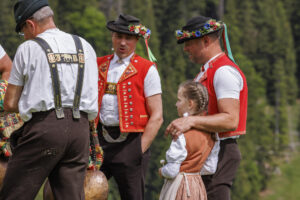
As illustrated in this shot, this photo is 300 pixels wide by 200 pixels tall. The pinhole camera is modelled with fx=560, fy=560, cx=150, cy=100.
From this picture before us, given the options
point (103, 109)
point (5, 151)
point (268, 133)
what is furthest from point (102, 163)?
point (268, 133)

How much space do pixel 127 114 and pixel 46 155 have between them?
3.40 ft

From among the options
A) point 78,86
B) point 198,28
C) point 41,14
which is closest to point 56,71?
point 78,86

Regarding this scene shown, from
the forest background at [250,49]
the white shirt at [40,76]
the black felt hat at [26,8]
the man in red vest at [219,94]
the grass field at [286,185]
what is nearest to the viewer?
the white shirt at [40,76]

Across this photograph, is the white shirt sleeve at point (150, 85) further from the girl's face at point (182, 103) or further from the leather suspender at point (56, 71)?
the leather suspender at point (56, 71)

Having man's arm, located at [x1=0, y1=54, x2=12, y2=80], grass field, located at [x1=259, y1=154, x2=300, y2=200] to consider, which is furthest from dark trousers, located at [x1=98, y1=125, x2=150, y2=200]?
grass field, located at [x1=259, y1=154, x2=300, y2=200]

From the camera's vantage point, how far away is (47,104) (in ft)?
9.87

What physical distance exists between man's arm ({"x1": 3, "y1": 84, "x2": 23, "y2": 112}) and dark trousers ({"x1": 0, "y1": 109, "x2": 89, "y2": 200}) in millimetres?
122

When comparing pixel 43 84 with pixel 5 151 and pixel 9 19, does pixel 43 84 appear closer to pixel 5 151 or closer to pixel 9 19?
pixel 5 151

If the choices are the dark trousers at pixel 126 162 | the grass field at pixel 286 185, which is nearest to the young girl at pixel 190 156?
the dark trousers at pixel 126 162

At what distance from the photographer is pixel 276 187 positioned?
139 ft

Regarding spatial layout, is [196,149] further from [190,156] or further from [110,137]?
[110,137]

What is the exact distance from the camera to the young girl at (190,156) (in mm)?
3406

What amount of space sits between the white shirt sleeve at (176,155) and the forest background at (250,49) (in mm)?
30137

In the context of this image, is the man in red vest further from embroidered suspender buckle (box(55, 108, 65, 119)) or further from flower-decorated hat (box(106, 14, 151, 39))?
embroidered suspender buckle (box(55, 108, 65, 119))
